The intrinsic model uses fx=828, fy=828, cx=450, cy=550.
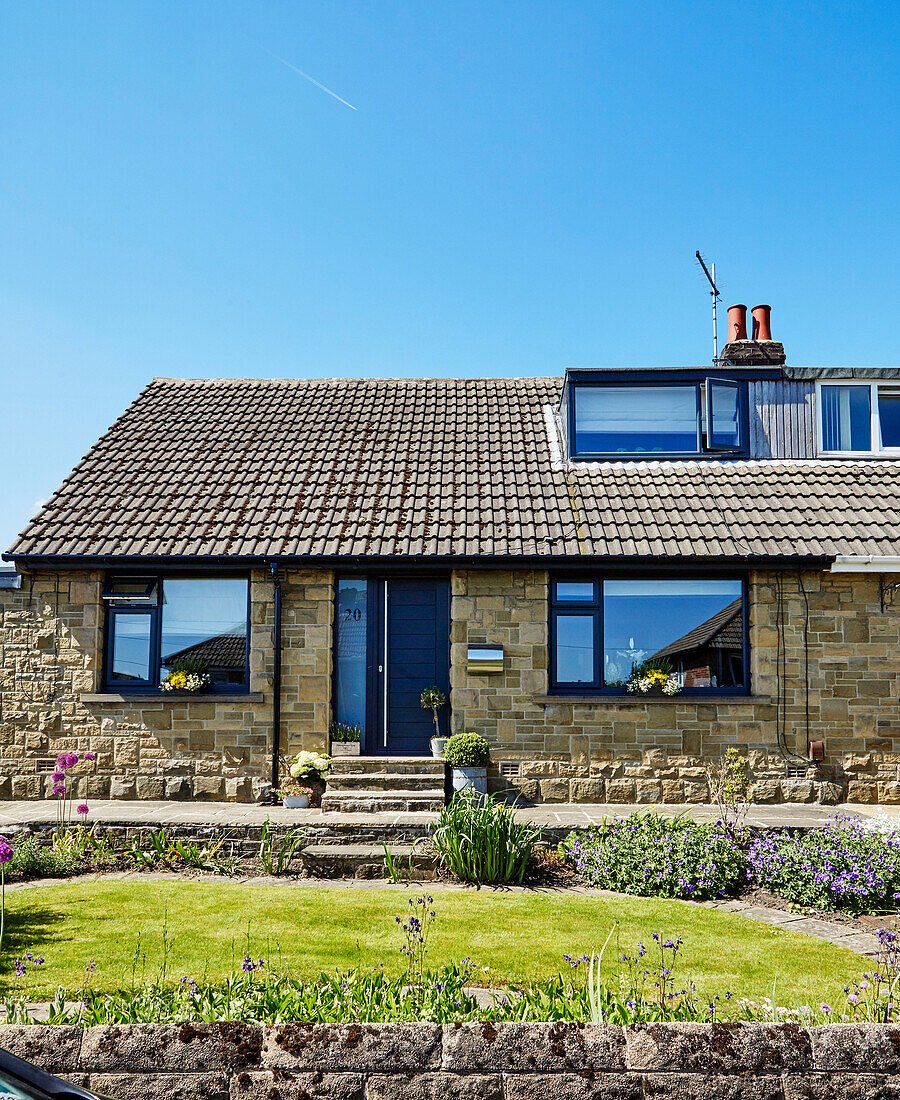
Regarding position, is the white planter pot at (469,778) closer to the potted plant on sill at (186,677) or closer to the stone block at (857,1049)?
the potted plant on sill at (186,677)

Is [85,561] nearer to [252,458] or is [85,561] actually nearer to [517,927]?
[252,458]

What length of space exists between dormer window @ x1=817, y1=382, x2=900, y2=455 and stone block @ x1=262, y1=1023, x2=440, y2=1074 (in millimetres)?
11586

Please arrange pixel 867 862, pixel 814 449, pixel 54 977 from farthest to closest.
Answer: pixel 814 449 → pixel 867 862 → pixel 54 977

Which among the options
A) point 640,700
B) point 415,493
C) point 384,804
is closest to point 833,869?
point 640,700

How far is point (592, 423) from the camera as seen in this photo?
12.9m

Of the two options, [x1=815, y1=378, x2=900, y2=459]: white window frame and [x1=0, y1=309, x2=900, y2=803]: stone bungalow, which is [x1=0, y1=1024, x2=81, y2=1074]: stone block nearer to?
[x1=0, y1=309, x2=900, y2=803]: stone bungalow

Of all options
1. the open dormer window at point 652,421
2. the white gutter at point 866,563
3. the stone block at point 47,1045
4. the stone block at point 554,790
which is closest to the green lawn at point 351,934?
the stone block at point 47,1045

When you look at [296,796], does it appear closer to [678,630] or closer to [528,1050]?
[678,630]

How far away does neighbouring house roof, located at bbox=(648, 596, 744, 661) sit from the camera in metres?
10.9

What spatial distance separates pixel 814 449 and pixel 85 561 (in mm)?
10731

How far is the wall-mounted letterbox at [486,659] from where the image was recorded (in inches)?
415

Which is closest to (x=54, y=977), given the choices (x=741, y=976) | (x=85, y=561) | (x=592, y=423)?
(x=741, y=976)

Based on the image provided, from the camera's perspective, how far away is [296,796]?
9969 mm

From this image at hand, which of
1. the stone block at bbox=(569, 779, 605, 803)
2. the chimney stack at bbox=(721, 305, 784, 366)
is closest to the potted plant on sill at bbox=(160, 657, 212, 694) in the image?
the stone block at bbox=(569, 779, 605, 803)
